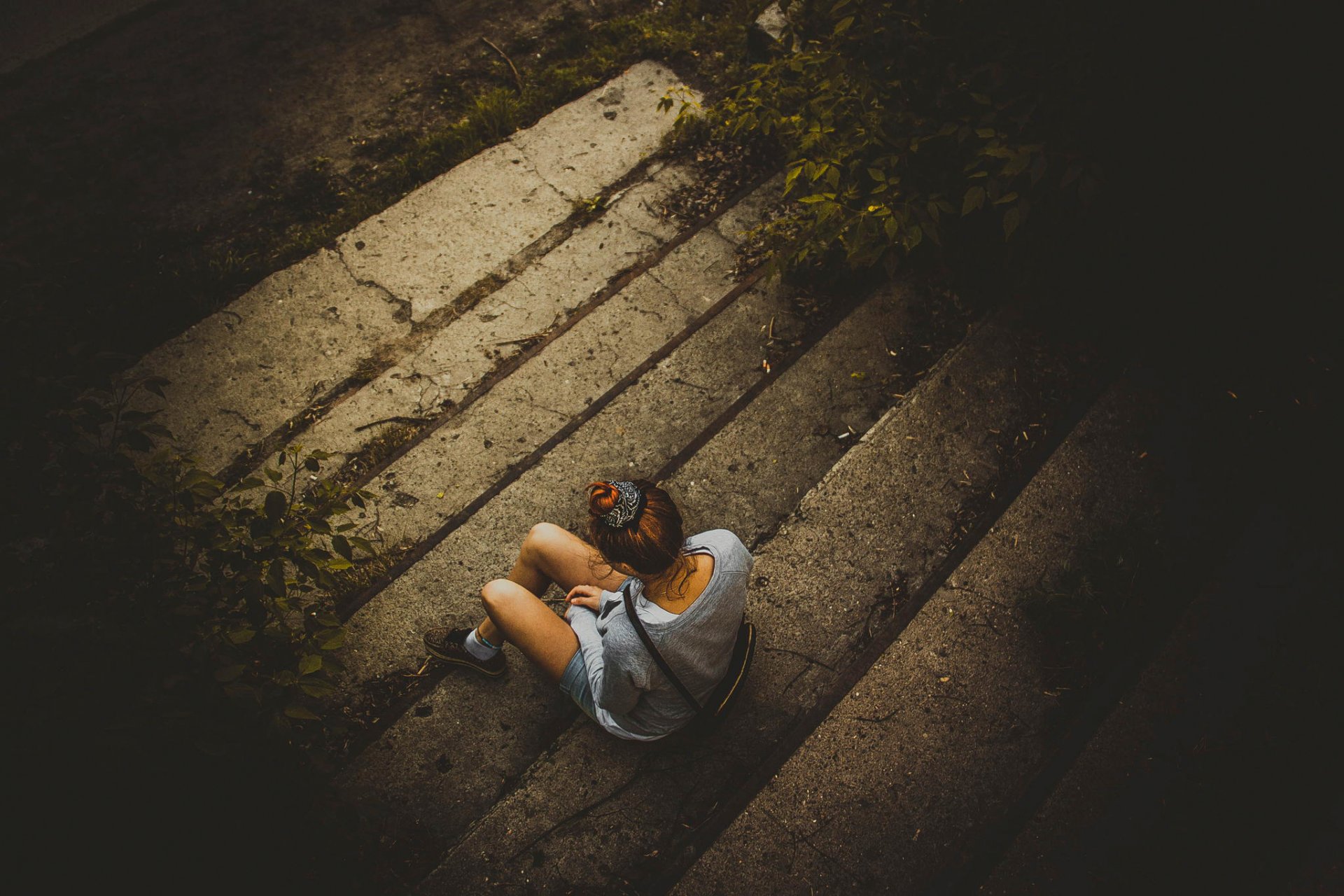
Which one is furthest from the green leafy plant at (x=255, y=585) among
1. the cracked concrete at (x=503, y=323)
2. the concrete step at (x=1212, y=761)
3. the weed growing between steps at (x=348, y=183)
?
the concrete step at (x=1212, y=761)

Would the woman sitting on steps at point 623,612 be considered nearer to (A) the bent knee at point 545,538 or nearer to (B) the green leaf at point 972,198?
(A) the bent knee at point 545,538

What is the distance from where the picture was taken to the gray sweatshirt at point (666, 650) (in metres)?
1.97

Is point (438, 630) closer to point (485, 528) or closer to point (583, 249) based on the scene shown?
point (485, 528)

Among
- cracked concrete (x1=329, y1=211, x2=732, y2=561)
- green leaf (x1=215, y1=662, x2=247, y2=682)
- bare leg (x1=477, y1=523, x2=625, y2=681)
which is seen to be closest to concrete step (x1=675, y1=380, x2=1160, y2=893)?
bare leg (x1=477, y1=523, x2=625, y2=681)

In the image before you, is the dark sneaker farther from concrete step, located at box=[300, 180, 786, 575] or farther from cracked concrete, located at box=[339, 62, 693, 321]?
cracked concrete, located at box=[339, 62, 693, 321]

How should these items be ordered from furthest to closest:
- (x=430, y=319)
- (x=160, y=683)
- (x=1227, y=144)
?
(x=430, y=319) < (x=1227, y=144) < (x=160, y=683)

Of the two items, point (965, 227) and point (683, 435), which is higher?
point (965, 227)

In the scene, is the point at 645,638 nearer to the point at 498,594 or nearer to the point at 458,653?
the point at 498,594

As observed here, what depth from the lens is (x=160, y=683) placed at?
5.52ft

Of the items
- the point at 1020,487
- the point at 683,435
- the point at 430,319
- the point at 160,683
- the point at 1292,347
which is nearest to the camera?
the point at 160,683

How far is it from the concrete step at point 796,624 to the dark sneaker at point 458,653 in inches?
4.2

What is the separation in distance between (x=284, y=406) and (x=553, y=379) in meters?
1.25

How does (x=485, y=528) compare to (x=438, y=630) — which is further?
(x=485, y=528)

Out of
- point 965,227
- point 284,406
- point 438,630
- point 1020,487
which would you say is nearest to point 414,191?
point 284,406
